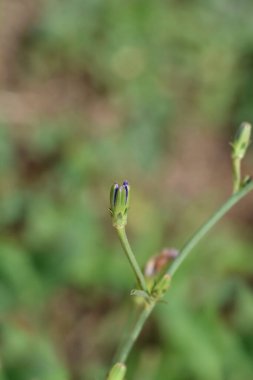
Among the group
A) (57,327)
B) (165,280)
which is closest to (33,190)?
(57,327)

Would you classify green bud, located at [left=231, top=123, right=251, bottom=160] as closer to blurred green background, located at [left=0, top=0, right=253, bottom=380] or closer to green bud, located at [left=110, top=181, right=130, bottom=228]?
green bud, located at [left=110, top=181, right=130, bottom=228]

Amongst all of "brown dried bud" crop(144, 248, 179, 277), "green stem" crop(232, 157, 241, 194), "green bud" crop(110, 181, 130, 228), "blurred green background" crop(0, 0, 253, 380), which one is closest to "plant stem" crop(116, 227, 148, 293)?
"green bud" crop(110, 181, 130, 228)

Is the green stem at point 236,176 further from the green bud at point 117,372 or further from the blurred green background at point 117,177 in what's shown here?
the blurred green background at point 117,177

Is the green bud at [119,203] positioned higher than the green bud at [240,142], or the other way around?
the green bud at [119,203]

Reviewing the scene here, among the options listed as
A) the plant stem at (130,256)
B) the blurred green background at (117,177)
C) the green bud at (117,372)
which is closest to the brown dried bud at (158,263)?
the plant stem at (130,256)

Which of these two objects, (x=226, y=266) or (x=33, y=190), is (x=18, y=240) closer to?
(x=33, y=190)

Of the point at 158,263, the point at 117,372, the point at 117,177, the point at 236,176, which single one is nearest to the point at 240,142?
the point at 236,176
